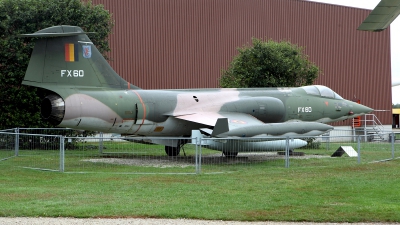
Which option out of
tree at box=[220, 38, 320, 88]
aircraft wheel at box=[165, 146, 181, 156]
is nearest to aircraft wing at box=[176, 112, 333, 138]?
aircraft wheel at box=[165, 146, 181, 156]

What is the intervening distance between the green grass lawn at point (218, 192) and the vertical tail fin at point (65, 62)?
2.49 m

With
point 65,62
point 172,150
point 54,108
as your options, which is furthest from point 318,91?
point 54,108

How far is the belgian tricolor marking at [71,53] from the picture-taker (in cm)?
1608

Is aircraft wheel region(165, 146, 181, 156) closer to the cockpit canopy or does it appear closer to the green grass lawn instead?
the green grass lawn

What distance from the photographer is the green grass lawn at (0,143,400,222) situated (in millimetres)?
8242

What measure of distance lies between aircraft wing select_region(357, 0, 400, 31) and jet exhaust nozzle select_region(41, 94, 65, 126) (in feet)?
39.5

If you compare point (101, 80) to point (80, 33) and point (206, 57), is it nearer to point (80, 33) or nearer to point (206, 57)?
point (80, 33)

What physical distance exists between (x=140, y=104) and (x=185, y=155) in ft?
10.4

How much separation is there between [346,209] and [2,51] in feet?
57.8

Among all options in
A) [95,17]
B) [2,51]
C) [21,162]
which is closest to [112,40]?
[95,17]

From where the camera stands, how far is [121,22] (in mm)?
30125

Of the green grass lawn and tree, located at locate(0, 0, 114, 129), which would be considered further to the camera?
tree, located at locate(0, 0, 114, 129)

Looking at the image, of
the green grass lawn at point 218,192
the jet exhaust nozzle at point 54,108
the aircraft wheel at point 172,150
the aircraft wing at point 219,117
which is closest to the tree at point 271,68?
the aircraft wing at point 219,117

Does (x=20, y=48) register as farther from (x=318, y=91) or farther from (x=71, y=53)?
(x=318, y=91)
